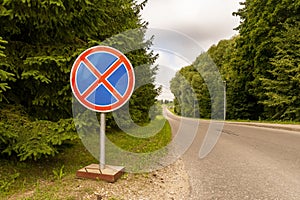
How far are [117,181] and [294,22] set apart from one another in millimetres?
23180

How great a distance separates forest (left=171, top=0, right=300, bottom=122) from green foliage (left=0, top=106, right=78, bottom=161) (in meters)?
11.4

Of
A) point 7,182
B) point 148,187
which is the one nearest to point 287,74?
point 148,187

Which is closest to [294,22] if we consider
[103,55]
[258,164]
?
[258,164]

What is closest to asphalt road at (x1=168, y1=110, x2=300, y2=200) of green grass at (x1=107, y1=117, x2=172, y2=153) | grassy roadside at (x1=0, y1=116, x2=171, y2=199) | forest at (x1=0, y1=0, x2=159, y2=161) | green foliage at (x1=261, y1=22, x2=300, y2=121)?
green grass at (x1=107, y1=117, x2=172, y2=153)

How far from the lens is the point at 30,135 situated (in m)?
3.64

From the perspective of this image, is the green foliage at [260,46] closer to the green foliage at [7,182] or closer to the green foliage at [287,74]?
the green foliage at [287,74]

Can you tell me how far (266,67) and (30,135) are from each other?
2407 cm

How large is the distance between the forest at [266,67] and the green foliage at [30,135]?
451 inches

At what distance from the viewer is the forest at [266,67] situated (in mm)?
20078

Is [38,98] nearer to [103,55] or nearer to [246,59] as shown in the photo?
[103,55]

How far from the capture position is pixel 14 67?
3.91 m

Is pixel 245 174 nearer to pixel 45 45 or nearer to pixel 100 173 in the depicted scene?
pixel 100 173

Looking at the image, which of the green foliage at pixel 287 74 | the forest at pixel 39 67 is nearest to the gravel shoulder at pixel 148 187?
the forest at pixel 39 67

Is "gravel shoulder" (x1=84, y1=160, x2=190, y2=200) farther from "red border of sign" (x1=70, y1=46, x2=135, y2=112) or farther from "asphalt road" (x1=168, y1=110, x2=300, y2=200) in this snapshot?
"red border of sign" (x1=70, y1=46, x2=135, y2=112)
